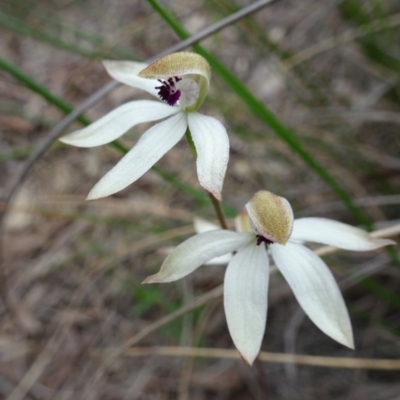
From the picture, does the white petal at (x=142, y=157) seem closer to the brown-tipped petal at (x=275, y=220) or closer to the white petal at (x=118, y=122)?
the white petal at (x=118, y=122)

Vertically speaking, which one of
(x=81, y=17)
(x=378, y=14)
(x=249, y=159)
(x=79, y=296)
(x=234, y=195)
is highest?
(x=81, y=17)

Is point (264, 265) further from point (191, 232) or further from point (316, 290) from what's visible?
point (191, 232)

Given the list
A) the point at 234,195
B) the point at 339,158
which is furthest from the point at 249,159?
the point at 339,158

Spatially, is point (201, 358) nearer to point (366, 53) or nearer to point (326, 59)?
point (366, 53)

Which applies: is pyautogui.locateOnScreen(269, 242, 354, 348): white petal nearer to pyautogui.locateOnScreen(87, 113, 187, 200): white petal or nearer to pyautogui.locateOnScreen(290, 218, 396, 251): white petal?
pyautogui.locateOnScreen(290, 218, 396, 251): white petal

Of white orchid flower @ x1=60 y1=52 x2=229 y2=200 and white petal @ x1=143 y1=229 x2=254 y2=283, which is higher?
white orchid flower @ x1=60 y1=52 x2=229 y2=200

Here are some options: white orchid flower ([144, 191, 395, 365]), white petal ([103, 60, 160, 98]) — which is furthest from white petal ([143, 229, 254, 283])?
white petal ([103, 60, 160, 98])
